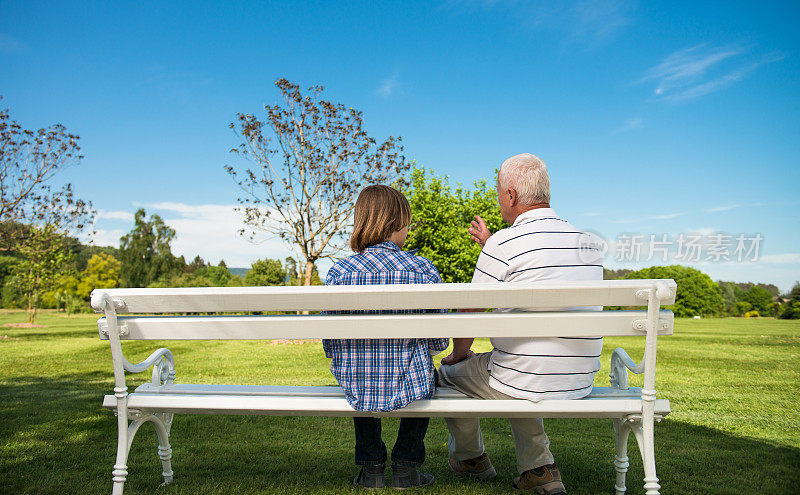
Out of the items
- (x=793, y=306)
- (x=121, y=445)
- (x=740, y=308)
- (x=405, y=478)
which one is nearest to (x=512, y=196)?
(x=405, y=478)

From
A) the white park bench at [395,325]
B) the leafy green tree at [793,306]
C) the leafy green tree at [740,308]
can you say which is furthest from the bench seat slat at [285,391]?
the leafy green tree at [740,308]

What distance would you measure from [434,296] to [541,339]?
603 mm

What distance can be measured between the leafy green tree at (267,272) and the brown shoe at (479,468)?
38.4 m

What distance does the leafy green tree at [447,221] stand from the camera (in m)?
31.0

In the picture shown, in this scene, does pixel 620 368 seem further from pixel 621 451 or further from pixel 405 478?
pixel 405 478

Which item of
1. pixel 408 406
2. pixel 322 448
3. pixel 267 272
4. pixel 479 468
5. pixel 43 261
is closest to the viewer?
pixel 408 406

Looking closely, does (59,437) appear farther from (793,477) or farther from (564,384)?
(793,477)

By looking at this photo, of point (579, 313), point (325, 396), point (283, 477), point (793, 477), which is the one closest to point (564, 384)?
point (579, 313)

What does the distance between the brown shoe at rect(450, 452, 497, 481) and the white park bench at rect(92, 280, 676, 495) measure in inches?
28.4

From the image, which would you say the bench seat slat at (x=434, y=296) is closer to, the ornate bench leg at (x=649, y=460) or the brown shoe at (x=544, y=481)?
the ornate bench leg at (x=649, y=460)

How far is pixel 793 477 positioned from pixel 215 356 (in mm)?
11068

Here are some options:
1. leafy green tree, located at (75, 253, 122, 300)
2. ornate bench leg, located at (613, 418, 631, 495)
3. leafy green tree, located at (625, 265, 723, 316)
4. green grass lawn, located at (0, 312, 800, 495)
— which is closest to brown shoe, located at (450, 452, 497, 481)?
green grass lawn, located at (0, 312, 800, 495)

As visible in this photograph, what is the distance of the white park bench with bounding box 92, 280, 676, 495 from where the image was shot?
2416 millimetres

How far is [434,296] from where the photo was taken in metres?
2.42
